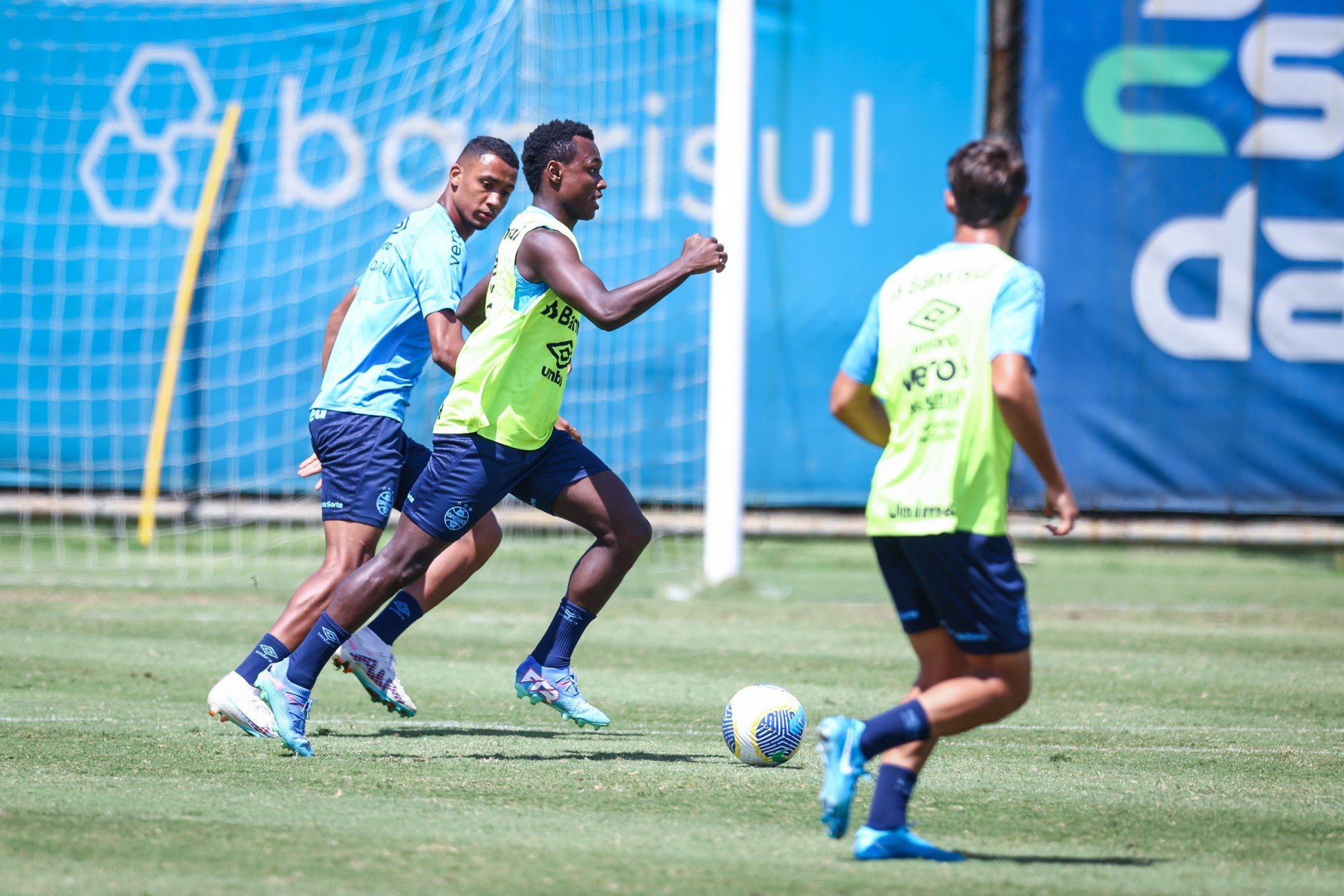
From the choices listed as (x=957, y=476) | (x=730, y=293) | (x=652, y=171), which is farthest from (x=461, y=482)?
(x=652, y=171)

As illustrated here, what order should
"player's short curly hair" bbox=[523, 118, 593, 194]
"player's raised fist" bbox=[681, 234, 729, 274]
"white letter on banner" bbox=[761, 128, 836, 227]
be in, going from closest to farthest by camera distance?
"player's raised fist" bbox=[681, 234, 729, 274]
"player's short curly hair" bbox=[523, 118, 593, 194]
"white letter on banner" bbox=[761, 128, 836, 227]

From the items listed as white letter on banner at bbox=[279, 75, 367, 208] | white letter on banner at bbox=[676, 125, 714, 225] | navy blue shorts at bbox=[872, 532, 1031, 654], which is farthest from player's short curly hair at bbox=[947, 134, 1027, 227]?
white letter on banner at bbox=[279, 75, 367, 208]

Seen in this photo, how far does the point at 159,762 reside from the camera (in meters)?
5.04

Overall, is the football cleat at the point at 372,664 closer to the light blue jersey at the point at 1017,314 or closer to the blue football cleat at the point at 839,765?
the blue football cleat at the point at 839,765

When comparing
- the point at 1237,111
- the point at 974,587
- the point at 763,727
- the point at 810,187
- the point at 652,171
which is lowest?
the point at 763,727

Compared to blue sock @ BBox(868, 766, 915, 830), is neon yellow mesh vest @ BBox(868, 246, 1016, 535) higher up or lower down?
higher up

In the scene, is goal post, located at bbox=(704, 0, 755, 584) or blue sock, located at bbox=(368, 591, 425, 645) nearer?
blue sock, located at bbox=(368, 591, 425, 645)

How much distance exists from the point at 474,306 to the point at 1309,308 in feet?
32.6

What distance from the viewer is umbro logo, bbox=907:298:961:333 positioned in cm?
391

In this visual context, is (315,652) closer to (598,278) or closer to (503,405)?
(503,405)

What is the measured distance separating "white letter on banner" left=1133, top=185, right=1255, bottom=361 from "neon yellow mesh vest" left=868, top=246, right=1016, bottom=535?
399 inches

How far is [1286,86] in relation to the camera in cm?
1356

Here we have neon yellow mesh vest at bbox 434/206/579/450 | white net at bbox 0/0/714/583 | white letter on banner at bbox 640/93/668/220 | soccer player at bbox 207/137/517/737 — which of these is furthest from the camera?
white letter on banner at bbox 640/93/668/220

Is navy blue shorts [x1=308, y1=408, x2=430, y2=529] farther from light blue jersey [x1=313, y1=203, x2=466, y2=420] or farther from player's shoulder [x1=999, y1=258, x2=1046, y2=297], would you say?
player's shoulder [x1=999, y1=258, x2=1046, y2=297]
